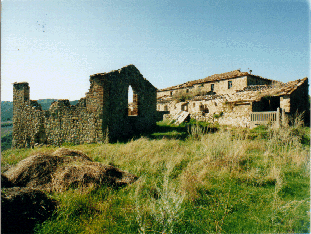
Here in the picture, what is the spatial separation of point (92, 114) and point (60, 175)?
21.3ft

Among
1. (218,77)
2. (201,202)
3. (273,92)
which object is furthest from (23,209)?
(218,77)

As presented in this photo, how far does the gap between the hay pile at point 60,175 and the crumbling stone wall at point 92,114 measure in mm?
5412

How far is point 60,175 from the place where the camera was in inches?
175

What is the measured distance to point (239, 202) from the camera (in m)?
3.69

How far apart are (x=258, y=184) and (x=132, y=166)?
3.69 meters

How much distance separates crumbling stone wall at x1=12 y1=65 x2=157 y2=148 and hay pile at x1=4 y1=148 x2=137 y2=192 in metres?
5.41

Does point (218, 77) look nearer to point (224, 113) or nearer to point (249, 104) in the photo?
point (224, 113)

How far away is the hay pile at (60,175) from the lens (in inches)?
169

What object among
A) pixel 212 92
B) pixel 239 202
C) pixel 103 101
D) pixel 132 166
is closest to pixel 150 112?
pixel 103 101

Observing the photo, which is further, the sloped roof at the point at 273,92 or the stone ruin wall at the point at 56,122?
the sloped roof at the point at 273,92

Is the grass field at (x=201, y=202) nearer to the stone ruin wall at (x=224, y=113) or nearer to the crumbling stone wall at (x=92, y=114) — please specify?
the crumbling stone wall at (x=92, y=114)

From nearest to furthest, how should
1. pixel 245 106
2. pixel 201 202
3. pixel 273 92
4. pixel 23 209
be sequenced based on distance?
pixel 23 209, pixel 201 202, pixel 245 106, pixel 273 92

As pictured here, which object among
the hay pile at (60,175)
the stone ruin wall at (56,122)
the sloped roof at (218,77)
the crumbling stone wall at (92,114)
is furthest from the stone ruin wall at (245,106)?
the hay pile at (60,175)

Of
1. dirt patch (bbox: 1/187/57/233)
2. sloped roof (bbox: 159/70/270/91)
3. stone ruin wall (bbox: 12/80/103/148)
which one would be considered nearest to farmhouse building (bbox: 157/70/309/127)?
sloped roof (bbox: 159/70/270/91)
